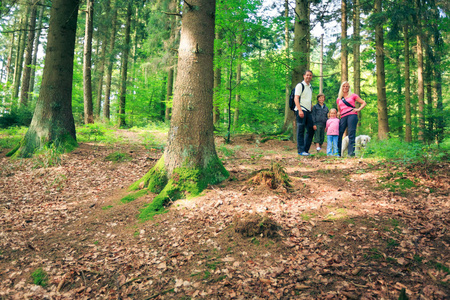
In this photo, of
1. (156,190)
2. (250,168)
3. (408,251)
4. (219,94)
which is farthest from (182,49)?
(219,94)

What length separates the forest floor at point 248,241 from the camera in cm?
249

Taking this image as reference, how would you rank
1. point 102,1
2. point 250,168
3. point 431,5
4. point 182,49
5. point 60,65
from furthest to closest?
point 102,1 → point 431,5 → point 60,65 → point 250,168 → point 182,49

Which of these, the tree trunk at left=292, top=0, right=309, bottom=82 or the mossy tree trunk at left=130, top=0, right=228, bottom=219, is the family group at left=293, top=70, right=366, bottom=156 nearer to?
the tree trunk at left=292, top=0, right=309, bottom=82

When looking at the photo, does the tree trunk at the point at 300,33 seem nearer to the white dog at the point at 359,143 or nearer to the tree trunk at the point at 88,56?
the white dog at the point at 359,143

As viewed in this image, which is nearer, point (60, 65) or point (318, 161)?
point (318, 161)

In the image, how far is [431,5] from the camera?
10.1 meters

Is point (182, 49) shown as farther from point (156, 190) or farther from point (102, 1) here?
point (102, 1)

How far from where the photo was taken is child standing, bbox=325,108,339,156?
7457 millimetres

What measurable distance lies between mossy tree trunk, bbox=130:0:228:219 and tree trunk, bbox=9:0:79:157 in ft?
14.9

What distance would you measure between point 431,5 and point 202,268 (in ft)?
43.7

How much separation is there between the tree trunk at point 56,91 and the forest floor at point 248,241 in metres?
2.48

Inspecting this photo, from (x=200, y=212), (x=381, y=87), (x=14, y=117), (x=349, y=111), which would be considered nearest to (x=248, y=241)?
(x=200, y=212)

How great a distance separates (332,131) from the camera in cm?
752

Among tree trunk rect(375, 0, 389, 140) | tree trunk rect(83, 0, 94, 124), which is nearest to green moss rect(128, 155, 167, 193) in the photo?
tree trunk rect(83, 0, 94, 124)
